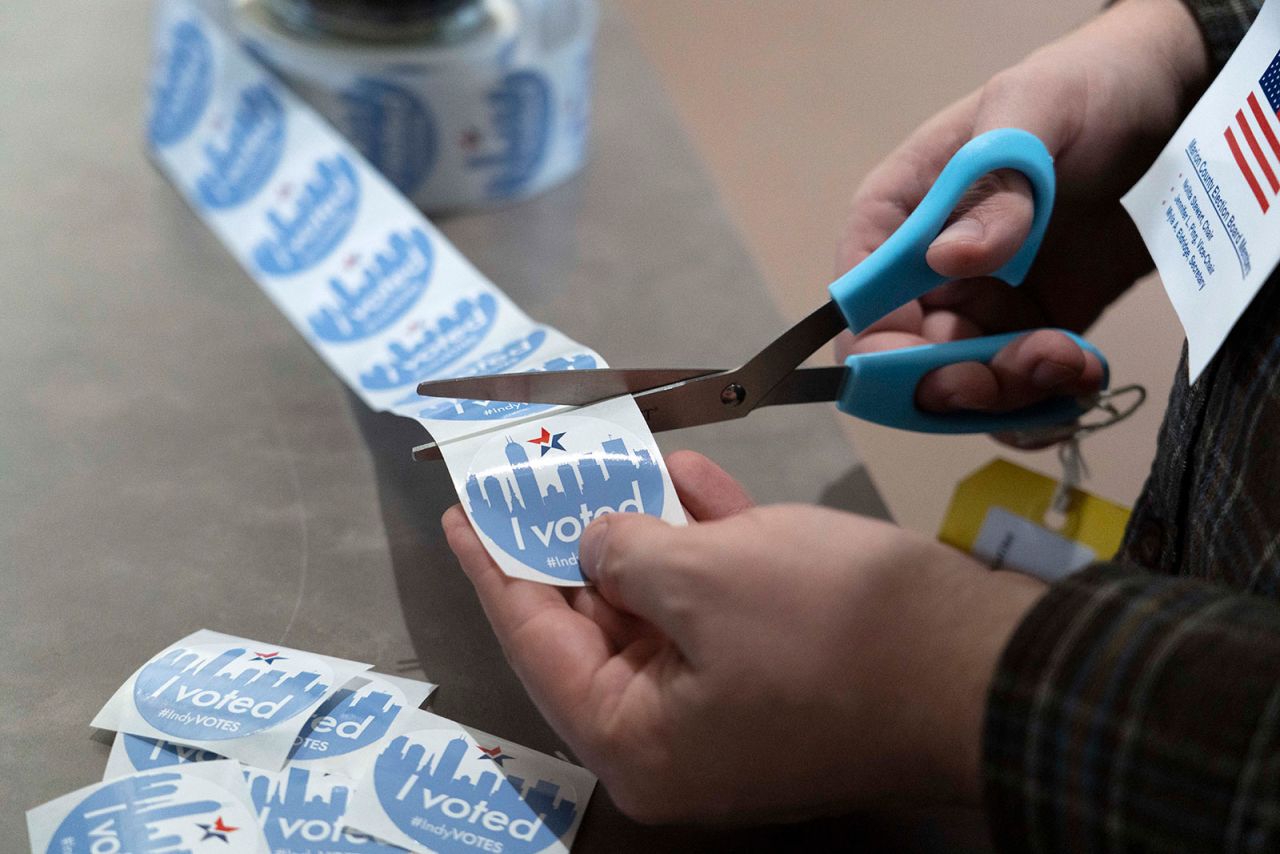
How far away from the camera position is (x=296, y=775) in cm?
53

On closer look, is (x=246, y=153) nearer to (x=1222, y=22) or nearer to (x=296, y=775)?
(x=296, y=775)

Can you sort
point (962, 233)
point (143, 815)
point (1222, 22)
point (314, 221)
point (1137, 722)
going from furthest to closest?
1. point (314, 221)
2. point (1222, 22)
3. point (962, 233)
4. point (143, 815)
5. point (1137, 722)

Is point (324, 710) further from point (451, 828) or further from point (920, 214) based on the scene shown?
point (920, 214)

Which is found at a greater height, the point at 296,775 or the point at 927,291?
the point at 927,291

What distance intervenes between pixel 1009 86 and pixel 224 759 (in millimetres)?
571

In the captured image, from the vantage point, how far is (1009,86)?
2.38ft

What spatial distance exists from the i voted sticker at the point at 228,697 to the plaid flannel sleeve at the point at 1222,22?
0.63m

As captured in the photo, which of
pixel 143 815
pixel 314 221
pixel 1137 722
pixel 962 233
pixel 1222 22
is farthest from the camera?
pixel 314 221

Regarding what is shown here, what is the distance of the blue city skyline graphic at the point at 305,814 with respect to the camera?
51 cm

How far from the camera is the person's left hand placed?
18.0 inches

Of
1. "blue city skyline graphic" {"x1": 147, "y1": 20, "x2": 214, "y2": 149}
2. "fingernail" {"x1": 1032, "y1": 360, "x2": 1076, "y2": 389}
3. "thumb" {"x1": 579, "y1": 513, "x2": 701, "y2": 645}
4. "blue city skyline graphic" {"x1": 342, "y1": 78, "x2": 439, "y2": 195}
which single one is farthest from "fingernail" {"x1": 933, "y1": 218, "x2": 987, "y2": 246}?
"blue city skyline graphic" {"x1": 147, "y1": 20, "x2": 214, "y2": 149}

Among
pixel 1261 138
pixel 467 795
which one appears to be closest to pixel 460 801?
pixel 467 795

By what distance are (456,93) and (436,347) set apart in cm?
23

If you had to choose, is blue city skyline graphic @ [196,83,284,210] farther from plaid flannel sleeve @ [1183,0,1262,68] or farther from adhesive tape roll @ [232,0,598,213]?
plaid flannel sleeve @ [1183,0,1262,68]
